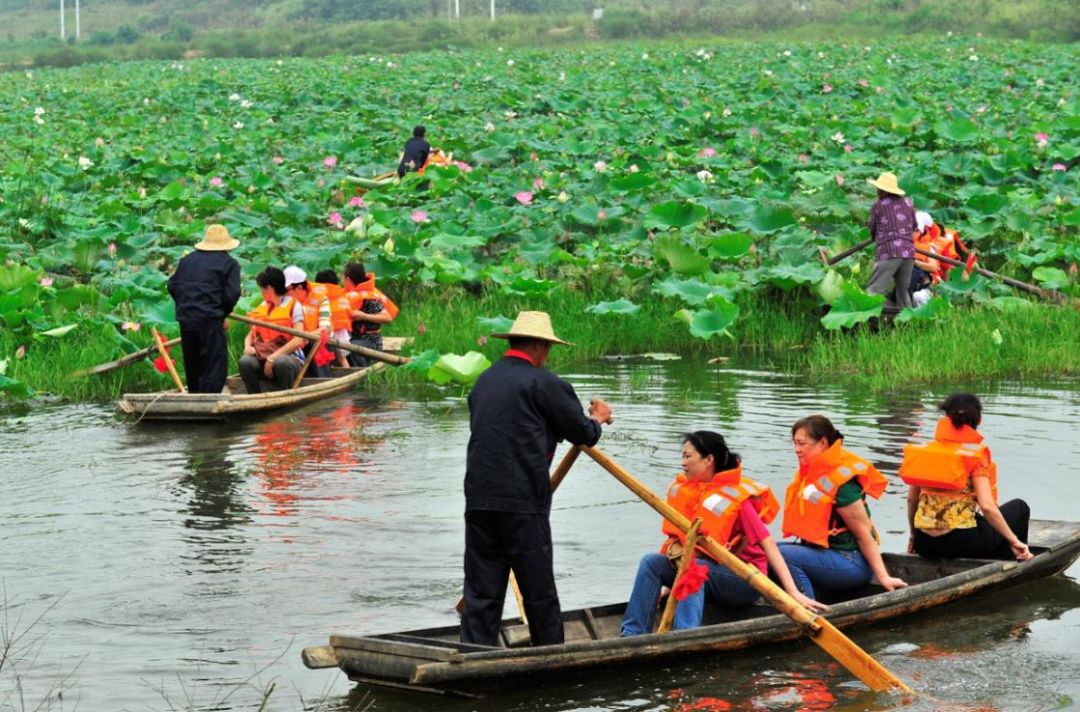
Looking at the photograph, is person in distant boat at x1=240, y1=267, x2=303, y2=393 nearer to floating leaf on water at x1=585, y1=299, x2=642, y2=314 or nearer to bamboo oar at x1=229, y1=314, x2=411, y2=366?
bamboo oar at x1=229, y1=314, x2=411, y2=366

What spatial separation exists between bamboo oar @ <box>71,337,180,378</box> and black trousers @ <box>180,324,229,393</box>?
523 millimetres

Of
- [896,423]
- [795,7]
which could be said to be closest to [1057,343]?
[896,423]

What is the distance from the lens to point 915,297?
15328 millimetres

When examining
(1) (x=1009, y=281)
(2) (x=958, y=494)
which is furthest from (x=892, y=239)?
(2) (x=958, y=494)

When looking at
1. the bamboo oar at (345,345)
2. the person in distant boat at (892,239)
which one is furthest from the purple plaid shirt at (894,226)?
the bamboo oar at (345,345)

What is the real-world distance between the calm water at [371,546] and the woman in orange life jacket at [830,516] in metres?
0.32

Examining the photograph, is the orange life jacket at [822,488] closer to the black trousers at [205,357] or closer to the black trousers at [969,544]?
the black trousers at [969,544]

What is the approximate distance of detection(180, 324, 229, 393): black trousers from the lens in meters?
12.9

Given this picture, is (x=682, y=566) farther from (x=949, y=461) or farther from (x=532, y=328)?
(x=949, y=461)

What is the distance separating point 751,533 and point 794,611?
48cm

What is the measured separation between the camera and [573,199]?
1894 cm

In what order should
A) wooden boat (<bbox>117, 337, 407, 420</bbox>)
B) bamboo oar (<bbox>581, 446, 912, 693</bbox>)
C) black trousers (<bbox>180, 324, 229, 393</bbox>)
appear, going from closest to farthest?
bamboo oar (<bbox>581, 446, 912, 693</bbox>), wooden boat (<bbox>117, 337, 407, 420</bbox>), black trousers (<bbox>180, 324, 229, 393</bbox>)

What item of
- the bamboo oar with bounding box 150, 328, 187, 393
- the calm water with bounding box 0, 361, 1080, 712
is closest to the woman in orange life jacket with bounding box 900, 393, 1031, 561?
the calm water with bounding box 0, 361, 1080, 712

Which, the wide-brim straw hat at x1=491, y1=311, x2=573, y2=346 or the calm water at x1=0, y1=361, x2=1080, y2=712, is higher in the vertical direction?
the wide-brim straw hat at x1=491, y1=311, x2=573, y2=346
